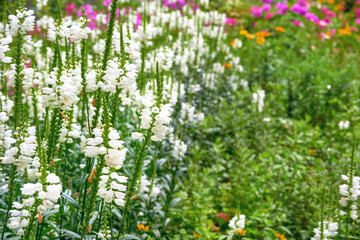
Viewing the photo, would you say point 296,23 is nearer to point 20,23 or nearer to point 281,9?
point 281,9

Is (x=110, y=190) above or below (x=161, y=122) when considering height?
below

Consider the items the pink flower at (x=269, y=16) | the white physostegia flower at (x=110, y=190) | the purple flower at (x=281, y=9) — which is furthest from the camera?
the purple flower at (x=281, y=9)

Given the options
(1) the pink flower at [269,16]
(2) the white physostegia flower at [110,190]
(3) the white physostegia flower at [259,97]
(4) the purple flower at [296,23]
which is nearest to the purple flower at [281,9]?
(1) the pink flower at [269,16]

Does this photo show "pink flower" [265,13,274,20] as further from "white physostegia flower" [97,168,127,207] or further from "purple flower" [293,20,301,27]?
"white physostegia flower" [97,168,127,207]

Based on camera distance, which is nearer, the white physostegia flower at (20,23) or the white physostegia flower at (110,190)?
the white physostegia flower at (110,190)

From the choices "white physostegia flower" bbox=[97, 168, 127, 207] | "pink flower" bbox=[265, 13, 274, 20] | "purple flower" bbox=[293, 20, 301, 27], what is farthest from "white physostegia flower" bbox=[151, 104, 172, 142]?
"pink flower" bbox=[265, 13, 274, 20]

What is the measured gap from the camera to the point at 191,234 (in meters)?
3.20

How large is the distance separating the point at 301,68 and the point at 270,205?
3.74 m

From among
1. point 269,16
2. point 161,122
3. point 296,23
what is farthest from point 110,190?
point 269,16

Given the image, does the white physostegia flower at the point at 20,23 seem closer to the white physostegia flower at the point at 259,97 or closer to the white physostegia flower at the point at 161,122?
the white physostegia flower at the point at 161,122

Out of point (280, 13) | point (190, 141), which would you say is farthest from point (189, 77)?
point (280, 13)

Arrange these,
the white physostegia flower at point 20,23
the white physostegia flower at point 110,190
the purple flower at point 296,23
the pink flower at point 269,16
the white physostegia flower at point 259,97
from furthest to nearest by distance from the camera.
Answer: the pink flower at point 269,16
the purple flower at point 296,23
the white physostegia flower at point 259,97
the white physostegia flower at point 20,23
the white physostegia flower at point 110,190

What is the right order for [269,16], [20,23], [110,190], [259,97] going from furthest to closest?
1. [269,16]
2. [259,97]
3. [20,23]
4. [110,190]

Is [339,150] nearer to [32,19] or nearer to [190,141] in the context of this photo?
[190,141]
